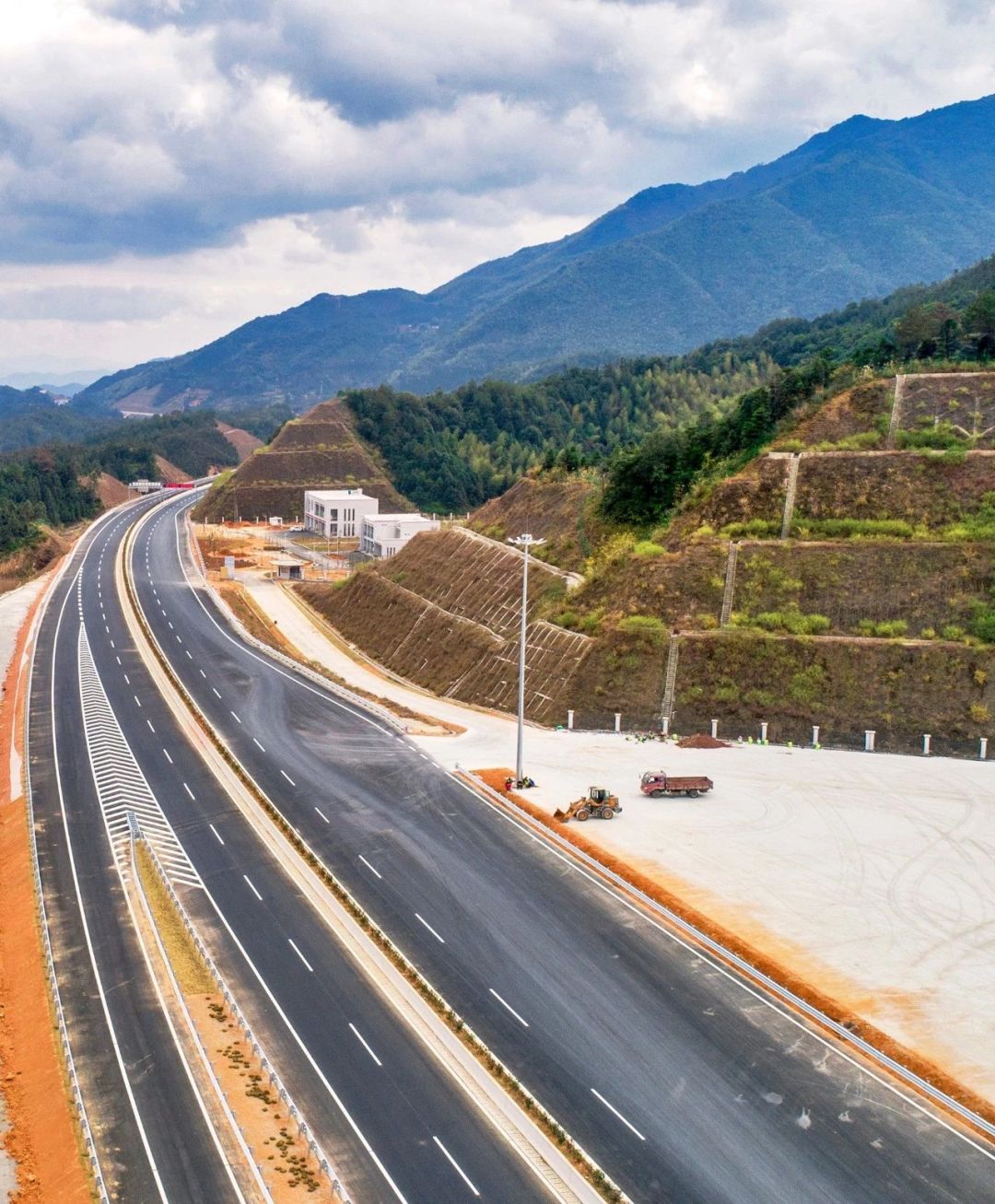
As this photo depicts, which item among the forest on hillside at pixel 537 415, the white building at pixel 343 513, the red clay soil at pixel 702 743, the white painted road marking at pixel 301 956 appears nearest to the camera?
the white painted road marking at pixel 301 956

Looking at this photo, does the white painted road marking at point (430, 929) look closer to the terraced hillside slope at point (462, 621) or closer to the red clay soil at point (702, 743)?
the red clay soil at point (702, 743)

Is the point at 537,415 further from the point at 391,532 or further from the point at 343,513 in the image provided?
the point at 391,532

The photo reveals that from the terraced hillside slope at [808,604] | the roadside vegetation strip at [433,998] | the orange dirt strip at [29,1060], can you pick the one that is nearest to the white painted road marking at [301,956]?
the roadside vegetation strip at [433,998]

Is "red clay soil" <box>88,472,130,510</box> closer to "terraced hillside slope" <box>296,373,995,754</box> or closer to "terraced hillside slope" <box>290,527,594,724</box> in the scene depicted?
"terraced hillside slope" <box>290,527,594,724</box>

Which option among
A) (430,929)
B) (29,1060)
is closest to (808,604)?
(430,929)

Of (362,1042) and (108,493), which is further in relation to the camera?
(108,493)

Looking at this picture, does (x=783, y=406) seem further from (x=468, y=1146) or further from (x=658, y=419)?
(x=658, y=419)
